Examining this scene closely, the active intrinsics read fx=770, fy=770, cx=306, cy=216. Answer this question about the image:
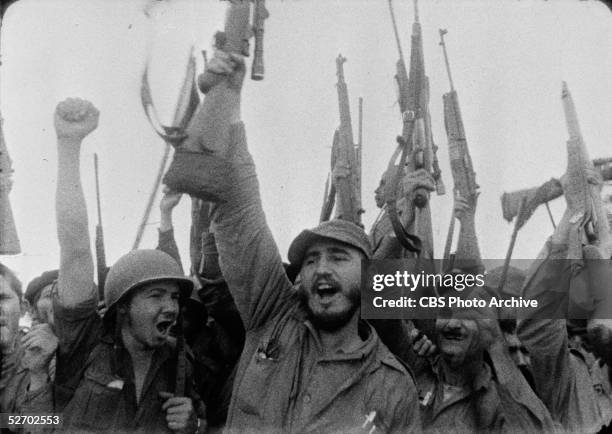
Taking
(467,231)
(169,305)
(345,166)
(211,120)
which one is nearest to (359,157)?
(345,166)

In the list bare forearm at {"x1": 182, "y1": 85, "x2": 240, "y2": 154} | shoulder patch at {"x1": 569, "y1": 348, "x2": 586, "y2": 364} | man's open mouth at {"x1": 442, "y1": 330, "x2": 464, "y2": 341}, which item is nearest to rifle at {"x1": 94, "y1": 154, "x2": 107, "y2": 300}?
bare forearm at {"x1": 182, "y1": 85, "x2": 240, "y2": 154}

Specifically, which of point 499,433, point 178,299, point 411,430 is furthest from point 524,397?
point 178,299

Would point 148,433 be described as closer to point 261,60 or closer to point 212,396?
point 212,396

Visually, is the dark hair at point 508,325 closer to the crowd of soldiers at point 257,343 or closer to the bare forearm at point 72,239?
the crowd of soldiers at point 257,343

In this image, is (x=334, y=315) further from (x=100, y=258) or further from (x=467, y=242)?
(x=100, y=258)

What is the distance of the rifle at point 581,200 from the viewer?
3018 mm

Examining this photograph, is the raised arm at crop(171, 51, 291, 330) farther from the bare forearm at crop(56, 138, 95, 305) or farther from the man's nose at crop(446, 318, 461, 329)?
the man's nose at crop(446, 318, 461, 329)

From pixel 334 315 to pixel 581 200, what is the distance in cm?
115

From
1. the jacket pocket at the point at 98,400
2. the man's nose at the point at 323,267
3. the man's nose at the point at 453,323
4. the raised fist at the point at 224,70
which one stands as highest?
the raised fist at the point at 224,70

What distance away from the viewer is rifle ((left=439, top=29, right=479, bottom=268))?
3.40 metres

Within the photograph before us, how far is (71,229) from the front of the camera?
8.25 ft

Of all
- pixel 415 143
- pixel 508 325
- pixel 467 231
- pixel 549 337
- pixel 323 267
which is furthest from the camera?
pixel 415 143

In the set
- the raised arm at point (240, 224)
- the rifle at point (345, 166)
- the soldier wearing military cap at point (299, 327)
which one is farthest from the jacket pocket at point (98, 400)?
the rifle at point (345, 166)

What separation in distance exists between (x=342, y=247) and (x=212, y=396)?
747mm
